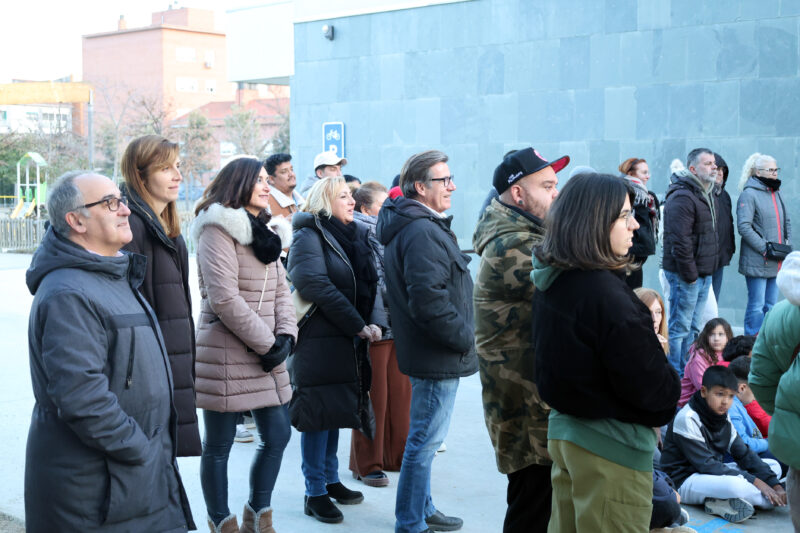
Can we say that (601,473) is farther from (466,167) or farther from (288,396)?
(466,167)

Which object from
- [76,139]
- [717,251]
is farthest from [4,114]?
[717,251]

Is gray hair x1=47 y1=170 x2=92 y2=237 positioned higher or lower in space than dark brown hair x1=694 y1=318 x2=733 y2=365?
higher

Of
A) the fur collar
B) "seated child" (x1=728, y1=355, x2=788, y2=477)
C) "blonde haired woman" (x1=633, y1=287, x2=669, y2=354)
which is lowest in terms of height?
"seated child" (x1=728, y1=355, x2=788, y2=477)

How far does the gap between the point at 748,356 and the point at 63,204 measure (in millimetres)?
4511

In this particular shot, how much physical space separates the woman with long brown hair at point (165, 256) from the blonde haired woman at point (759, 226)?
21.2 feet

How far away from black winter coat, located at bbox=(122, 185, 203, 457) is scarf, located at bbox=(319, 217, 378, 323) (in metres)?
1.47

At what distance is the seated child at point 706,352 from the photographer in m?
6.09

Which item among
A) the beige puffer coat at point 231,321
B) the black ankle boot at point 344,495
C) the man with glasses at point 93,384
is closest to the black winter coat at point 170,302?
the beige puffer coat at point 231,321

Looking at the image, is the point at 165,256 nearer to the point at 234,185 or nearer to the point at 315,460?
the point at 234,185

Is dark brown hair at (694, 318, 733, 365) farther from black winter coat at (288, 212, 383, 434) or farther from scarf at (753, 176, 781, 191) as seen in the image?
scarf at (753, 176, 781, 191)

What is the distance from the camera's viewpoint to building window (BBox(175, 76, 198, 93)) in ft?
258

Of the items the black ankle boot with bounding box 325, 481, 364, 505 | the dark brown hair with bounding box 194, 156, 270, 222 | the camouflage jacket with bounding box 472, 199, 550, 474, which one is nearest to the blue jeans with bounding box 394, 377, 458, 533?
the camouflage jacket with bounding box 472, 199, 550, 474

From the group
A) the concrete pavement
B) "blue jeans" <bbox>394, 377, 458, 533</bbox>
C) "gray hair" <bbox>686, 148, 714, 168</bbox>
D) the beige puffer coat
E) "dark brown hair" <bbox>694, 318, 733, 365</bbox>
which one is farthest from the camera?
"gray hair" <bbox>686, 148, 714, 168</bbox>

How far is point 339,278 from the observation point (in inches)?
212
